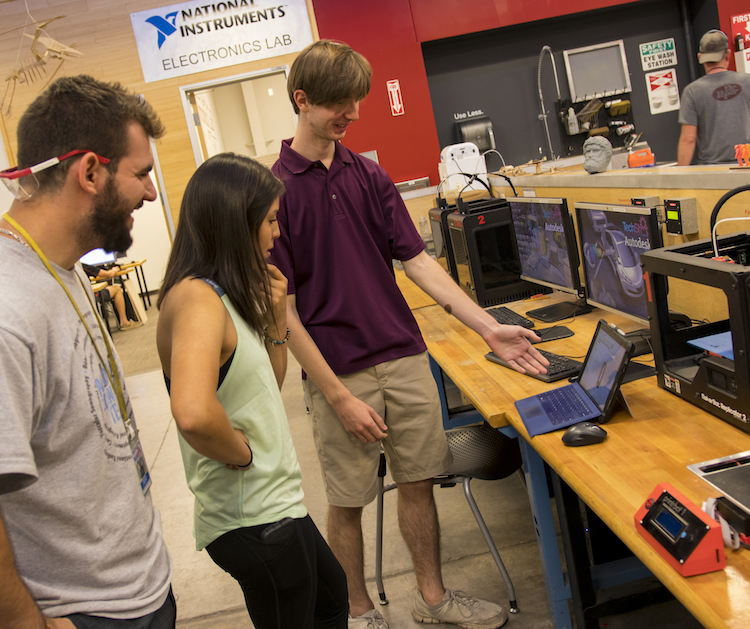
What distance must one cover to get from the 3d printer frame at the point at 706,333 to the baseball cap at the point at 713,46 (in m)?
2.73

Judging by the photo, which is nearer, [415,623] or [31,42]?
[415,623]

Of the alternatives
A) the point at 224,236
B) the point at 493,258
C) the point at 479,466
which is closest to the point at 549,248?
the point at 493,258

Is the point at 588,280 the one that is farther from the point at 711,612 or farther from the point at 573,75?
the point at 573,75

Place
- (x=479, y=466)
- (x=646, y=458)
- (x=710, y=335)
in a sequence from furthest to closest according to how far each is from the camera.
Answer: (x=479, y=466)
(x=710, y=335)
(x=646, y=458)

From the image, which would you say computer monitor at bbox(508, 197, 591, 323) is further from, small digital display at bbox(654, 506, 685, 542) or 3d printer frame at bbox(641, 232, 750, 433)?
small digital display at bbox(654, 506, 685, 542)

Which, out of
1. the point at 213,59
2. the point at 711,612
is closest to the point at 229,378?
the point at 711,612

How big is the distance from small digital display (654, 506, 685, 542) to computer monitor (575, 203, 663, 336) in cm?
100

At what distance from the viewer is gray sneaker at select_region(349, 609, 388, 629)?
77.5 inches

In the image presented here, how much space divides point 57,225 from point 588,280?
6.28 ft

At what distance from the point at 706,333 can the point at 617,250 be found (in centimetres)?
55

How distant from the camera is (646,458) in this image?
1.32m

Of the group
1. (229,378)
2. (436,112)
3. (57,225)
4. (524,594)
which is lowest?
(524,594)

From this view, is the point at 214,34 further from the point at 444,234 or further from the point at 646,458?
the point at 646,458

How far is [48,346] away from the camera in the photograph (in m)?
0.85
